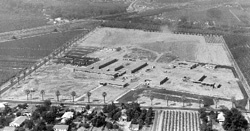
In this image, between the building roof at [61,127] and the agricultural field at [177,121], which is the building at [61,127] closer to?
the building roof at [61,127]

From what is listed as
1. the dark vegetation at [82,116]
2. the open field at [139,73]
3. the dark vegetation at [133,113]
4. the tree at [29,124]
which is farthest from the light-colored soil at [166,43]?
the tree at [29,124]

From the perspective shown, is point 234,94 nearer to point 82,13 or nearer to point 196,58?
point 196,58

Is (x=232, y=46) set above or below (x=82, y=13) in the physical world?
below

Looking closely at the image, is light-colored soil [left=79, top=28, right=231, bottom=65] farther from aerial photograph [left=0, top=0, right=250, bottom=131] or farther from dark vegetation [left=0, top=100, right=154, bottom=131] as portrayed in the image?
dark vegetation [left=0, top=100, right=154, bottom=131]

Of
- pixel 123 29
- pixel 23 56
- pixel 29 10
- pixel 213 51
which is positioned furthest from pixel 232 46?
pixel 29 10

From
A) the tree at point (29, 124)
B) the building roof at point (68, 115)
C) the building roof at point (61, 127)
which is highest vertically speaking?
the building roof at point (68, 115)
